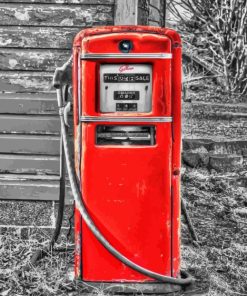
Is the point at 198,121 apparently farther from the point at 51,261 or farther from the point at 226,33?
the point at 51,261

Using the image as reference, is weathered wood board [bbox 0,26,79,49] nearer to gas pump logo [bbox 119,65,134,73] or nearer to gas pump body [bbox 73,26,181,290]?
gas pump body [bbox 73,26,181,290]

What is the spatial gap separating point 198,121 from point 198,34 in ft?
19.5

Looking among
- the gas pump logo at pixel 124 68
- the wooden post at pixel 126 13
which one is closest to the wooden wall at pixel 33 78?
the wooden post at pixel 126 13

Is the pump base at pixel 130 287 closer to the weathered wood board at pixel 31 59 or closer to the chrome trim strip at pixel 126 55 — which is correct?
the chrome trim strip at pixel 126 55

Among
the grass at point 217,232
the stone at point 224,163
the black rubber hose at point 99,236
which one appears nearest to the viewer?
the black rubber hose at point 99,236

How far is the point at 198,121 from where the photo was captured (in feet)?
38.7

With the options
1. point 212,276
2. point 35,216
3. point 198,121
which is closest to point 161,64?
point 212,276

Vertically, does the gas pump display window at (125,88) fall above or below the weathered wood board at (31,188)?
above

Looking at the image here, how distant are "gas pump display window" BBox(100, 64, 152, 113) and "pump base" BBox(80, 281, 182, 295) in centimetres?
114

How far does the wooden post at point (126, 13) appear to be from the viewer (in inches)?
202

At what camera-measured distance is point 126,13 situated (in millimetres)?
5125

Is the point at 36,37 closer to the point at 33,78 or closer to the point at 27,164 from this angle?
the point at 33,78

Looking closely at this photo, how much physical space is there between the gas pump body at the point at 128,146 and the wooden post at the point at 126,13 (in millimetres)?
1238

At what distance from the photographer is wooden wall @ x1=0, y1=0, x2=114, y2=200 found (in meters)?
5.21
